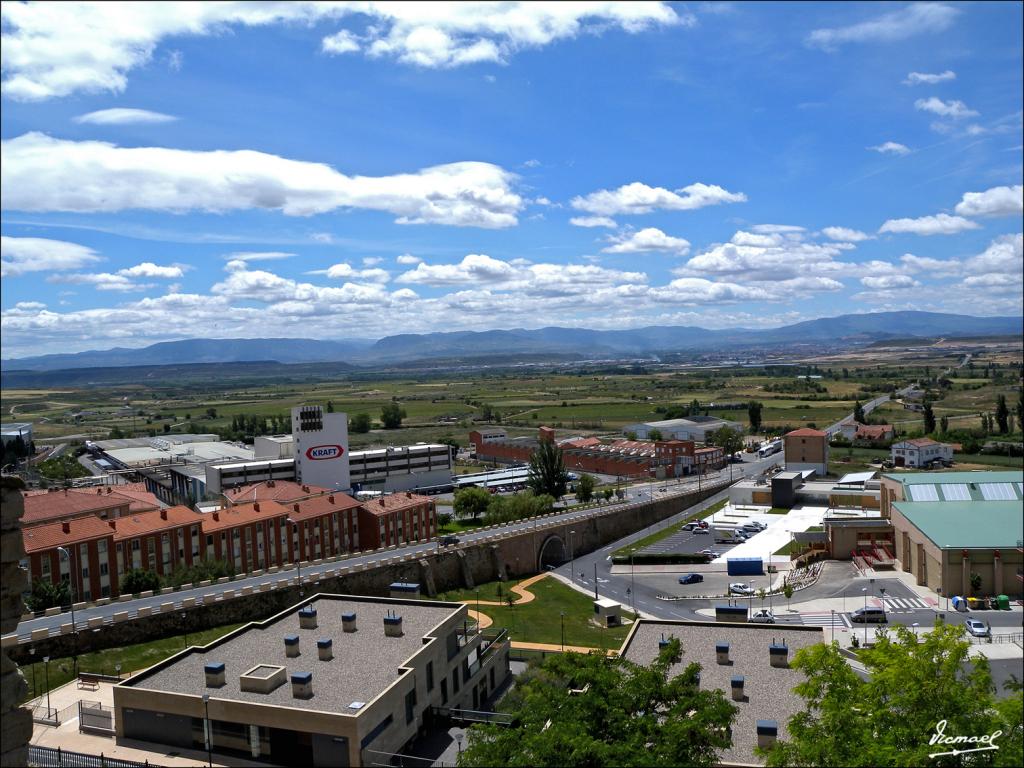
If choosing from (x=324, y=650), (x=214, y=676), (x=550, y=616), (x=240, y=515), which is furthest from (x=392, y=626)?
(x=240, y=515)

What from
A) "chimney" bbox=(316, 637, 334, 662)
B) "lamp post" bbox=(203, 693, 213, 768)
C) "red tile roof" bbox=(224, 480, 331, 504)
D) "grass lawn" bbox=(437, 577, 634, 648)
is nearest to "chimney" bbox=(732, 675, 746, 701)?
"chimney" bbox=(316, 637, 334, 662)

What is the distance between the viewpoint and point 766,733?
17844mm

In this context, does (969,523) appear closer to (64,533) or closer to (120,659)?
(120,659)

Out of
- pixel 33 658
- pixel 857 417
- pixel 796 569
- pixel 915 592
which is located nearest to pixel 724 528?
pixel 796 569

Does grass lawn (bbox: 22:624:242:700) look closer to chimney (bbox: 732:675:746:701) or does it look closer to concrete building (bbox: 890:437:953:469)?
chimney (bbox: 732:675:746:701)

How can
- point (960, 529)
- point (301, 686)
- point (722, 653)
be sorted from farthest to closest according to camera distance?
point (960, 529) < point (722, 653) < point (301, 686)

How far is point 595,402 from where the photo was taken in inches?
7165

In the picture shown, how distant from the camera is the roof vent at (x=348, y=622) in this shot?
26312 millimetres

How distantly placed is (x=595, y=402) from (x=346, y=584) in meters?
144

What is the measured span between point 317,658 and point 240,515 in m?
29.2

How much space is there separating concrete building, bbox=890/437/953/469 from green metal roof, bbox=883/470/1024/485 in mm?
32057

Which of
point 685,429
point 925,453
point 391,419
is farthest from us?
point 391,419

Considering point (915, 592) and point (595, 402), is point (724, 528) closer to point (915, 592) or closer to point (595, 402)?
point (915, 592)

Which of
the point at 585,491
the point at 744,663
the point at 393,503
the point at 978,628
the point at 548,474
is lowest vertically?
the point at 585,491
